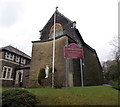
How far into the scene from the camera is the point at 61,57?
60.9ft

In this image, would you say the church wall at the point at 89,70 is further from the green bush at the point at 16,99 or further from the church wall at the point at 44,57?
the green bush at the point at 16,99

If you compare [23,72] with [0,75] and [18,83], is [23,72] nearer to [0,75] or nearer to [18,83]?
[18,83]

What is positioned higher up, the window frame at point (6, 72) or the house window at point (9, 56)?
the house window at point (9, 56)

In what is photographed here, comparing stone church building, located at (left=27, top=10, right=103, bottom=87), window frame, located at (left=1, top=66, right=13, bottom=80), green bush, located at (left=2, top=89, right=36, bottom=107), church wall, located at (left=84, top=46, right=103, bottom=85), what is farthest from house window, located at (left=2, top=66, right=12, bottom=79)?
green bush, located at (left=2, top=89, right=36, bottom=107)

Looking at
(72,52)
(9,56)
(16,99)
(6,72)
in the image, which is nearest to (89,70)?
(72,52)

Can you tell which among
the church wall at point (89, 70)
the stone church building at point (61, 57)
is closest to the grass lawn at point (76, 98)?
the stone church building at point (61, 57)

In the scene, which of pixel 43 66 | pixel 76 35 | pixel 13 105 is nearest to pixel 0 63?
pixel 43 66

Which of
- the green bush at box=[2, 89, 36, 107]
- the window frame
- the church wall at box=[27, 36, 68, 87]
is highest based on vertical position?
the church wall at box=[27, 36, 68, 87]

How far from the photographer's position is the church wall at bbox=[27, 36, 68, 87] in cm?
1850

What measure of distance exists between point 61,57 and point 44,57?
11.5 feet

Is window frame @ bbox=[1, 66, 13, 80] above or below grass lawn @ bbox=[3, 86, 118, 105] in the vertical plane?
above

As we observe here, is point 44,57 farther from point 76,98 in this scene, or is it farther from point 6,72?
point 76,98

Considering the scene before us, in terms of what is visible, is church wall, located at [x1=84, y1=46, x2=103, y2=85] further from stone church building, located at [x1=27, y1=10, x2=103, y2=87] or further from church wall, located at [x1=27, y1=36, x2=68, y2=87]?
church wall, located at [x1=27, y1=36, x2=68, y2=87]

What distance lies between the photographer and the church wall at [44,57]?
60.7 feet
